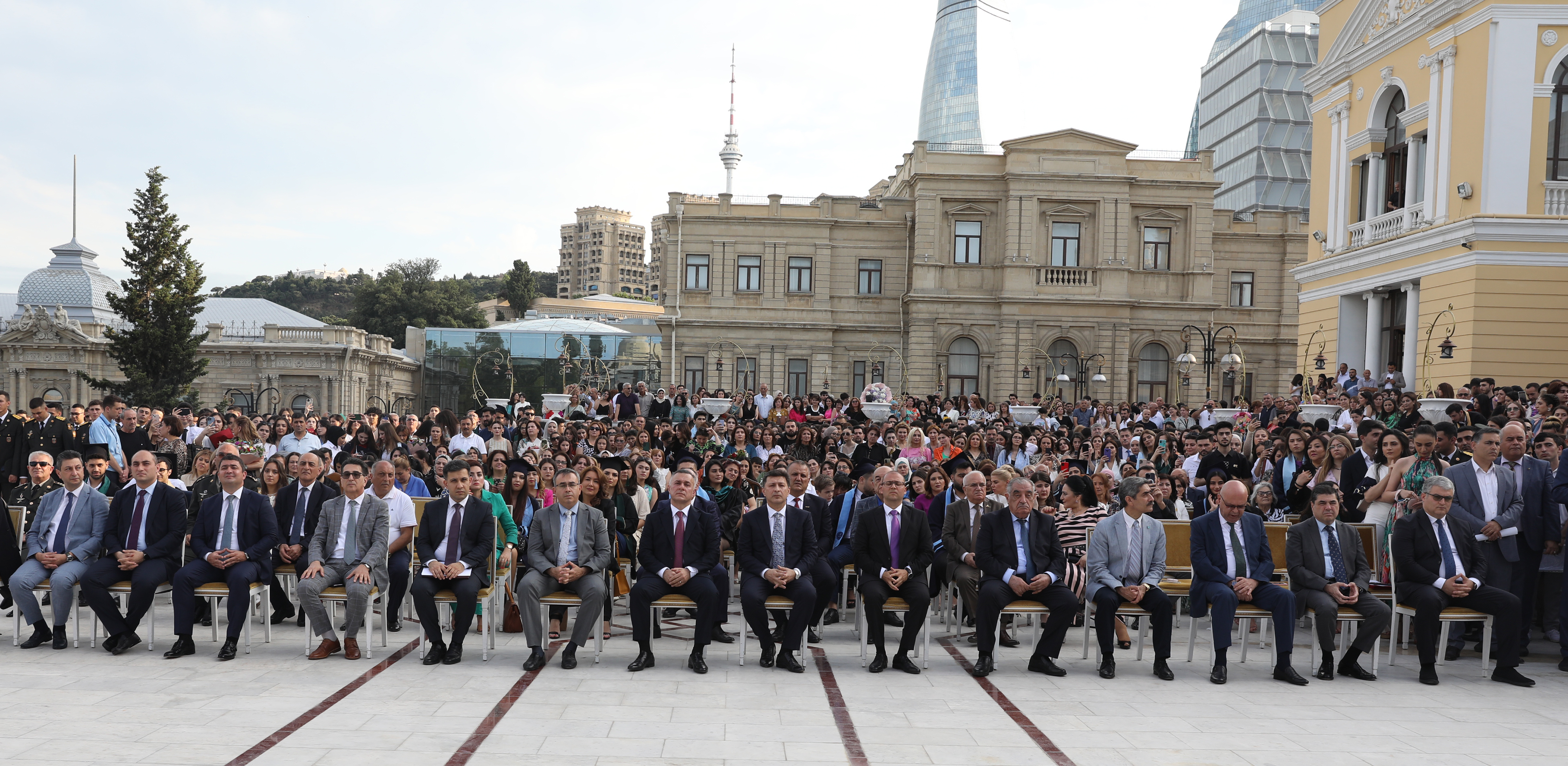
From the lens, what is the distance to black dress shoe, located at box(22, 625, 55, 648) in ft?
26.7

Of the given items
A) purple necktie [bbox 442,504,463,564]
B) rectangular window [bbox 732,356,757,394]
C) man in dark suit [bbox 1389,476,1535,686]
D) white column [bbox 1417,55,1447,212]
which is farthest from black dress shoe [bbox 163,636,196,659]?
rectangular window [bbox 732,356,757,394]

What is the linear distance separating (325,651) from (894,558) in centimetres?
443

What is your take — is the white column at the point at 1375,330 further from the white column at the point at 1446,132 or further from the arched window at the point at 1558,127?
the arched window at the point at 1558,127

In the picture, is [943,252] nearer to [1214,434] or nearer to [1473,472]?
[1214,434]

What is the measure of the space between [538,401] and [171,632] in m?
31.6

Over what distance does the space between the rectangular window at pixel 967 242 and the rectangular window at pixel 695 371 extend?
33.0 feet

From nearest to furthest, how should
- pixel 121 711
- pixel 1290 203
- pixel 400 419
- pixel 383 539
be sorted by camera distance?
pixel 121 711 < pixel 383 539 < pixel 400 419 < pixel 1290 203

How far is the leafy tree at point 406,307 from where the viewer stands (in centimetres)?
7662

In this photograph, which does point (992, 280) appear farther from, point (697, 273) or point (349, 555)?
point (349, 555)

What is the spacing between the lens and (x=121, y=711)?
6336 millimetres

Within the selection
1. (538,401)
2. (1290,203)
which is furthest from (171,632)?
(1290,203)

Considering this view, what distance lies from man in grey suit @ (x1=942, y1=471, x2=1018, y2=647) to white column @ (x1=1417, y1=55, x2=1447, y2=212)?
54.5 ft

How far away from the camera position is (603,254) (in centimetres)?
17375

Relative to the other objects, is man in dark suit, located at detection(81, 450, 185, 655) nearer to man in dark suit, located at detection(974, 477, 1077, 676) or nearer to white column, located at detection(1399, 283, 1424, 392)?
man in dark suit, located at detection(974, 477, 1077, 676)
